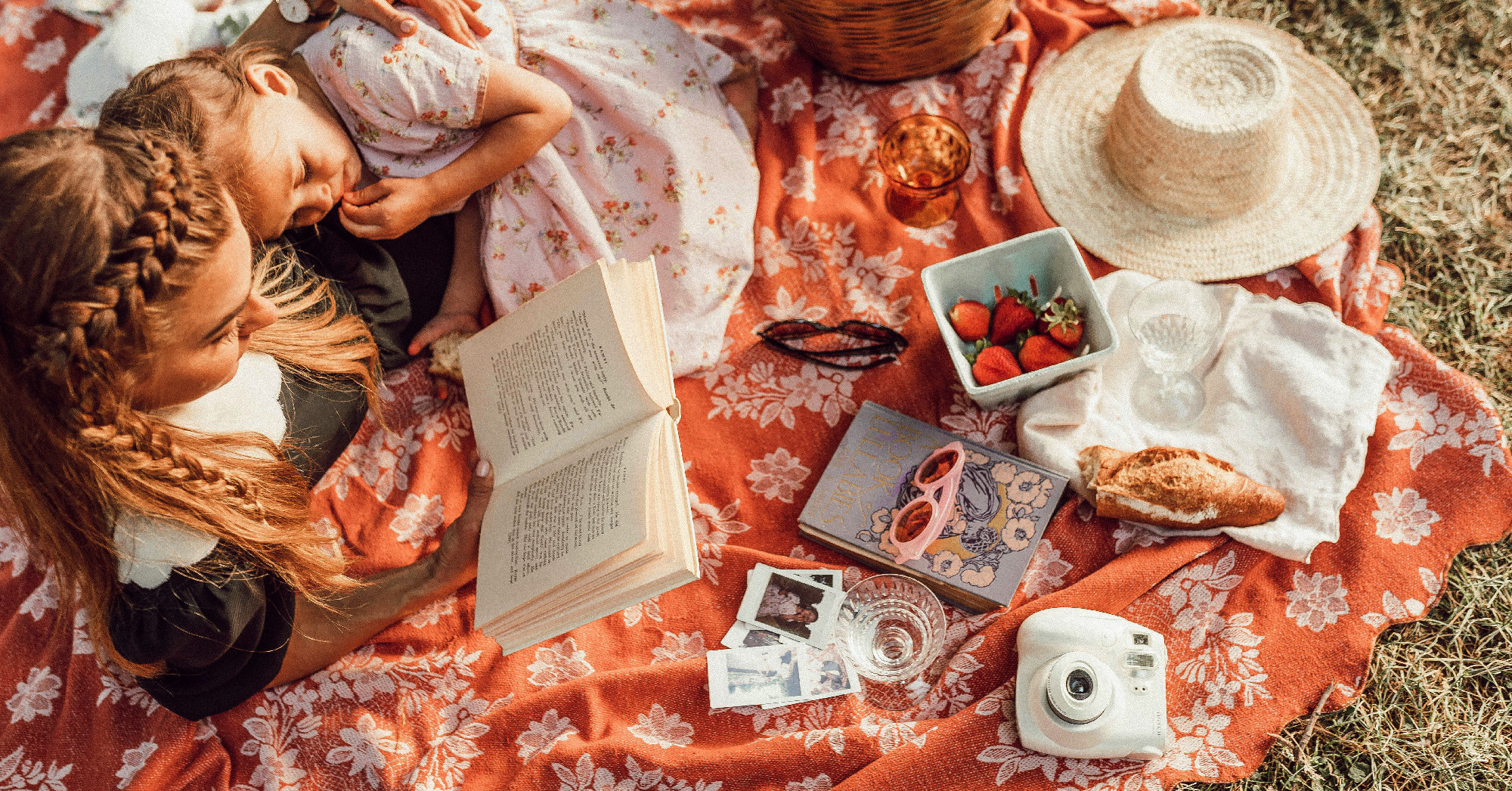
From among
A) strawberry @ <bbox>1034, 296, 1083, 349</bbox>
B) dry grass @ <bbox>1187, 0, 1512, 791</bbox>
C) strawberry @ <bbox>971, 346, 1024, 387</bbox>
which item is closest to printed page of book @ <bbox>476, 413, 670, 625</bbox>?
strawberry @ <bbox>971, 346, 1024, 387</bbox>

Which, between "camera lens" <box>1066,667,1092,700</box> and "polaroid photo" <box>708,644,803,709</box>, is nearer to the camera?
"camera lens" <box>1066,667,1092,700</box>

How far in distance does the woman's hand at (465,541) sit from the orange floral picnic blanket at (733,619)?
117 mm

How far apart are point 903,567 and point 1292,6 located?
173 centimetres

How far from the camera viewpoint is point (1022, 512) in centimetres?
171

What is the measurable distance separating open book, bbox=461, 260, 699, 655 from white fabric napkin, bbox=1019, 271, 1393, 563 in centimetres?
73

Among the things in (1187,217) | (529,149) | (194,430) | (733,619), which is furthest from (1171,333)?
(194,430)

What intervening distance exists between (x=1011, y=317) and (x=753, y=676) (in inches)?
31.0

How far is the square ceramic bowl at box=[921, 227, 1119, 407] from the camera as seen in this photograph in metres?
1.70

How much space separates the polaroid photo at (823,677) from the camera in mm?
1649

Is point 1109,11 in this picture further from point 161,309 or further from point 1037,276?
point 161,309

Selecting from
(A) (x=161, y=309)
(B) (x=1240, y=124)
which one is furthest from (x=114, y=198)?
(B) (x=1240, y=124)

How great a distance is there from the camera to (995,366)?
1.74m

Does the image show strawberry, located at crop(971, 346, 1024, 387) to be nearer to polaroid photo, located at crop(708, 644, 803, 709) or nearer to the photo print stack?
the photo print stack

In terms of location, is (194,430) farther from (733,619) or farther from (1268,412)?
(1268,412)
